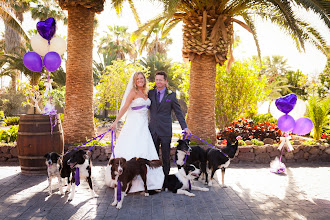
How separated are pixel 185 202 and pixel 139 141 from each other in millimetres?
1408

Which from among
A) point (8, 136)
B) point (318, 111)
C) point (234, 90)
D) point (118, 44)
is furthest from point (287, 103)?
point (118, 44)

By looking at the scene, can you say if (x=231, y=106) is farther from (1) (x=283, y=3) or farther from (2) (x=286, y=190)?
Answer: (2) (x=286, y=190)

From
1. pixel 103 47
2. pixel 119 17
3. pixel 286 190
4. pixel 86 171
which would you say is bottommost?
pixel 286 190

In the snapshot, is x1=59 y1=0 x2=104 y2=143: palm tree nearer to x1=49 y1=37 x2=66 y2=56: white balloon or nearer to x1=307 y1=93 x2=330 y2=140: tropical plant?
x1=49 y1=37 x2=66 y2=56: white balloon

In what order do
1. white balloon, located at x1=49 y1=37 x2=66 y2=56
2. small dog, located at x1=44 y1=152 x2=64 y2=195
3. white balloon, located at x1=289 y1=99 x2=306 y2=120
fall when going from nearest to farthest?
small dog, located at x1=44 y1=152 x2=64 y2=195
white balloon, located at x1=49 y1=37 x2=66 y2=56
white balloon, located at x1=289 y1=99 x2=306 y2=120

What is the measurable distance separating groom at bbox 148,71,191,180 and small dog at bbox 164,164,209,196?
446mm

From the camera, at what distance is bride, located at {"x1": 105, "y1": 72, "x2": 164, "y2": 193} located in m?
5.29

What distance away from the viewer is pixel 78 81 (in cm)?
859

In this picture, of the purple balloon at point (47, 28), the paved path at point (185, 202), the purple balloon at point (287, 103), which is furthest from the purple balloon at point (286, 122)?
the purple balloon at point (47, 28)

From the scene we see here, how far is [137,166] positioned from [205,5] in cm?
615

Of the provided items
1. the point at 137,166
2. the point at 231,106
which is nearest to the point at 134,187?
the point at 137,166

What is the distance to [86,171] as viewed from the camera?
4.77m

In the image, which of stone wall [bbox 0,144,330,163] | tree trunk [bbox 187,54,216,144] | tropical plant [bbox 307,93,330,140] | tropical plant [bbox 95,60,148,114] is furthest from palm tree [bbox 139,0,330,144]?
tropical plant [bbox 95,60,148,114]

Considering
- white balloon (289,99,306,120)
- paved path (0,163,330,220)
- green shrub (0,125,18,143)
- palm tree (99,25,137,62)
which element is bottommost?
paved path (0,163,330,220)
